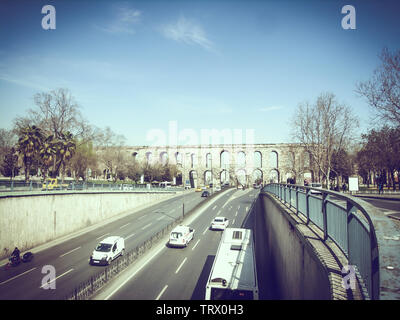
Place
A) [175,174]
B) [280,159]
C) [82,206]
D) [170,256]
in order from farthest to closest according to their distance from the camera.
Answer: [280,159]
[175,174]
[82,206]
[170,256]

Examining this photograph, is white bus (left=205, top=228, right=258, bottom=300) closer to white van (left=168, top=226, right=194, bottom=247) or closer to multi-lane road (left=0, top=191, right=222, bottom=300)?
white van (left=168, top=226, right=194, bottom=247)

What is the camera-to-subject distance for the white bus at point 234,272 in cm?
1033

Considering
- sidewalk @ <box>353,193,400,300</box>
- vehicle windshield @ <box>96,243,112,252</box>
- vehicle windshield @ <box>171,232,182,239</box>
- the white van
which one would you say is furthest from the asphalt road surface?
sidewalk @ <box>353,193,400,300</box>

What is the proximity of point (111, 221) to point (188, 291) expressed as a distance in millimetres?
24894

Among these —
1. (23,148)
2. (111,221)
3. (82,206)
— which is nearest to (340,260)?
(82,206)

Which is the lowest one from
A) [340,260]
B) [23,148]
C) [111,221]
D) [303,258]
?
[111,221]

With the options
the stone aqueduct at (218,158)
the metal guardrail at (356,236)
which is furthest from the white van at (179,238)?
the stone aqueduct at (218,158)

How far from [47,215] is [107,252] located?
1102 cm

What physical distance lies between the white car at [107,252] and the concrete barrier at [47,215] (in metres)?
7.86

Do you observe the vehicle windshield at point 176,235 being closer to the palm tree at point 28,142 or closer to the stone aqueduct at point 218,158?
the palm tree at point 28,142

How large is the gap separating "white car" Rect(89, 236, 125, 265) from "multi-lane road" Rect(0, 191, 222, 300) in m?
0.57

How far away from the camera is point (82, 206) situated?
1287 inches

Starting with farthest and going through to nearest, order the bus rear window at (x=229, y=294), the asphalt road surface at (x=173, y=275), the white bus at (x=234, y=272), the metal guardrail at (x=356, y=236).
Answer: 1. the asphalt road surface at (x=173, y=275)
2. the white bus at (x=234, y=272)
3. the bus rear window at (x=229, y=294)
4. the metal guardrail at (x=356, y=236)
